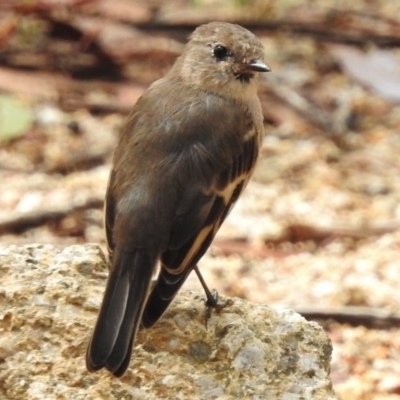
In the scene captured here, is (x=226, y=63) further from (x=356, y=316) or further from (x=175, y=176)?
(x=356, y=316)

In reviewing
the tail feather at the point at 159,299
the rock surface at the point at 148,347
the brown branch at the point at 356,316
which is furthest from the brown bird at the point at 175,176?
the brown branch at the point at 356,316

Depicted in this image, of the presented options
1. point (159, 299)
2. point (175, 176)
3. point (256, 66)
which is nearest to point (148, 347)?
point (159, 299)

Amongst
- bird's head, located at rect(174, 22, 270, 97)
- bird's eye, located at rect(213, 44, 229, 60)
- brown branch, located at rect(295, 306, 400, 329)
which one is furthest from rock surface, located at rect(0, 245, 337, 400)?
brown branch, located at rect(295, 306, 400, 329)

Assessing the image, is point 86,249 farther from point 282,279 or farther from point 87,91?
point 87,91

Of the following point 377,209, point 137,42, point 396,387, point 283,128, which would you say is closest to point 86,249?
point 396,387

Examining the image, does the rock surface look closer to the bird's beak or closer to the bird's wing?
the bird's wing

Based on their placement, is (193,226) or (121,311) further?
(193,226)
